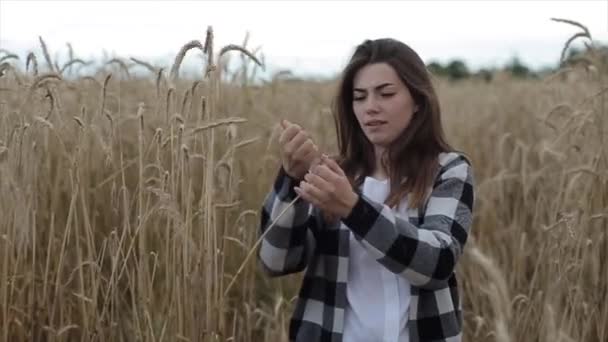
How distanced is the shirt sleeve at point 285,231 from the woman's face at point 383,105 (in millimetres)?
161

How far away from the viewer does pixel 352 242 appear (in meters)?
1.55

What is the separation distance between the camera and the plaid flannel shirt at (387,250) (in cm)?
139

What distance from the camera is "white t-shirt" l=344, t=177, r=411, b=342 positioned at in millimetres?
1493

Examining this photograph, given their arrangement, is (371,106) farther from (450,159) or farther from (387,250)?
(387,250)

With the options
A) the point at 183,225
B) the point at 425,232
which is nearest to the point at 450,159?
the point at 425,232

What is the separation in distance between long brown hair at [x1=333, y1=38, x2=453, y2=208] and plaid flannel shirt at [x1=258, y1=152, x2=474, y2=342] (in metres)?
0.02

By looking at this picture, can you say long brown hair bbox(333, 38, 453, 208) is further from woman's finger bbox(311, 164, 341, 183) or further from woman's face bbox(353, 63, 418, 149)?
woman's finger bbox(311, 164, 341, 183)

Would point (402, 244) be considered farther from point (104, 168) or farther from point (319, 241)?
point (104, 168)

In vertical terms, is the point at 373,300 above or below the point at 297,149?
below

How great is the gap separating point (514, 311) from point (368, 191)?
1.01 metres

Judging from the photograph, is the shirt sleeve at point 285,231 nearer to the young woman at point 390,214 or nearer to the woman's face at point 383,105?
the young woman at point 390,214

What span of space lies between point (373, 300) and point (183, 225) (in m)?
0.33

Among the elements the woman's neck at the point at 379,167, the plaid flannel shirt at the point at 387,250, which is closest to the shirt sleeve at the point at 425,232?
the plaid flannel shirt at the point at 387,250

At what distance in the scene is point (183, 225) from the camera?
1.46 m
